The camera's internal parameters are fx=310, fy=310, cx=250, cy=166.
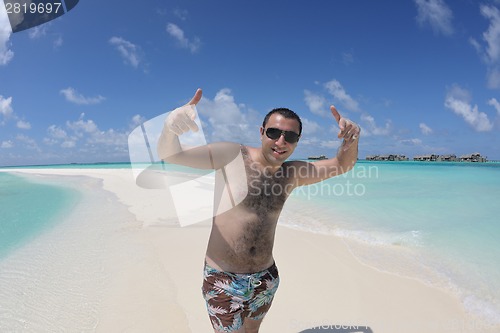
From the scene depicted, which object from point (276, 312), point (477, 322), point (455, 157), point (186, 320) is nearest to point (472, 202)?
point (477, 322)

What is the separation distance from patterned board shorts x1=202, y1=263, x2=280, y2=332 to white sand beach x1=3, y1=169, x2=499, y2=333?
4.55 feet

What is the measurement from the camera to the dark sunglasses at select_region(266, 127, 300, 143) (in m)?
2.14

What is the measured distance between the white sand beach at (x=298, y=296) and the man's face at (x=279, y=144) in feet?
6.94

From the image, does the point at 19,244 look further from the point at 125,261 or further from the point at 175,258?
the point at 175,258

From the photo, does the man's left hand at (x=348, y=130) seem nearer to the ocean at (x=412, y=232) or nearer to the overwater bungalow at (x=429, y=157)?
the ocean at (x=412, y=232)

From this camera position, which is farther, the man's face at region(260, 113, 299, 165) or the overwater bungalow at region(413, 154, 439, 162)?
the overwater bungalow at region(413, 154, 439, 162)

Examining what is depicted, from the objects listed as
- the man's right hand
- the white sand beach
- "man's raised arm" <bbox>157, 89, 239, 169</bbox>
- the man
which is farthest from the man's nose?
the white sand beach

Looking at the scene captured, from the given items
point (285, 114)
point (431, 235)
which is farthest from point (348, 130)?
point (431, 235)

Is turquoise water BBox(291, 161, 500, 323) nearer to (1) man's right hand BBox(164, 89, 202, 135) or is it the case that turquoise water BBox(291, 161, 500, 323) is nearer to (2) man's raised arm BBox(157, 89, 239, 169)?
(2) man's raised arm BBox(157, 89, 239, 169)

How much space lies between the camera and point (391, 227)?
25.1ft

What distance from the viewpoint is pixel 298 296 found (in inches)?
156

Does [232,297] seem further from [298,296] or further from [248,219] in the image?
[298,296]

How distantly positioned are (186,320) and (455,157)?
8934 cm

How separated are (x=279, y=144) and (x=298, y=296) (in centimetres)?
261
